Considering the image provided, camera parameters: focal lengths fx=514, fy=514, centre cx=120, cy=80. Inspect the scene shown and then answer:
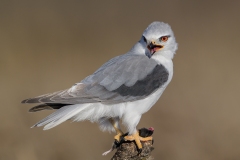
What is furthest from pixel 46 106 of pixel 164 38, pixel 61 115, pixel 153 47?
pixel 164 38

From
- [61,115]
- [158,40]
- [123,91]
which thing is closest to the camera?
[61,115]

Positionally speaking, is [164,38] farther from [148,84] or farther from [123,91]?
[123,91]

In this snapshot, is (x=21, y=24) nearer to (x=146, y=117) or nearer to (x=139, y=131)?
(x=146, y=117)

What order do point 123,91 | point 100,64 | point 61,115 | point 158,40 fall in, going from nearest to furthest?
1. point 61,115
2. point 123,91
3. point 158,40
4. point 100,64

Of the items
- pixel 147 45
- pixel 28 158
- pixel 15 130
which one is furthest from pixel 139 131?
pixel 15 130

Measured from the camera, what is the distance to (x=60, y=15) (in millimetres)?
7281

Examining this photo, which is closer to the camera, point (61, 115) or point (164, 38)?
point (61, 115)

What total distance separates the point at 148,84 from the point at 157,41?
34cm

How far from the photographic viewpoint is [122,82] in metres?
3.73

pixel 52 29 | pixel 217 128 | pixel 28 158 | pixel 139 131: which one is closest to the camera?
pixel 139 131

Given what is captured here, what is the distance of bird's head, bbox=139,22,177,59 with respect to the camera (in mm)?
3804

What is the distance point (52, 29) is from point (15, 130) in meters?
2.07

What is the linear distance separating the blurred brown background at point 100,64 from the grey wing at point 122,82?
1767 millimetres

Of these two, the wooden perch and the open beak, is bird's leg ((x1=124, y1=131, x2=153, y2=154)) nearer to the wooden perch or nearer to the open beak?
the wooden perch
